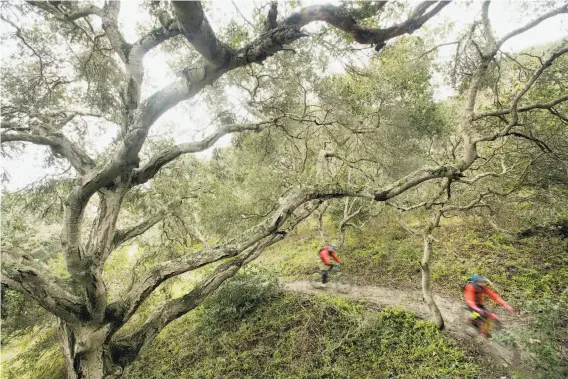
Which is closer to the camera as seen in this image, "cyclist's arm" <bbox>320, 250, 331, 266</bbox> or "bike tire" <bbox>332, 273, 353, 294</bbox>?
"cyclist's arm" <bbox>320, 250, 331, 266</bbox>

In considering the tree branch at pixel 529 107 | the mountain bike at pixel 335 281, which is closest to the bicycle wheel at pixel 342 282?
the mountain bike at pixel 335 281

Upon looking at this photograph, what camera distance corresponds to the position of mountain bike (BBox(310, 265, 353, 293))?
1212cm

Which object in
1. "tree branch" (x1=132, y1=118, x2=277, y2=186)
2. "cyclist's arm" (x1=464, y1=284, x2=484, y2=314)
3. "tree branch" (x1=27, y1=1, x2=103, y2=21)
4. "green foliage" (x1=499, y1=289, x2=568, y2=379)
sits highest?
"tree branch" (x1=27, y1=1, x2=103, y2=21)

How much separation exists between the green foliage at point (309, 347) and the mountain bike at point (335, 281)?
1435mm

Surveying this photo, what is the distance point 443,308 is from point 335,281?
456 centimetres

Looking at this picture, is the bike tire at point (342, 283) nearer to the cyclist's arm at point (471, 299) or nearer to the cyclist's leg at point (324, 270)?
the cyclist's leg at point (324, 270)

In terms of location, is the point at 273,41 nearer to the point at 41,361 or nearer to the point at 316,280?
the point at 316,280

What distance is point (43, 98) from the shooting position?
6727mm

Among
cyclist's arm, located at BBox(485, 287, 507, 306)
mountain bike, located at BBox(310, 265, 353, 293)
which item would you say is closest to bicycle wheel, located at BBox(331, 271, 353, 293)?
mountain bike, located at BBox(310, 265, 353, 293)

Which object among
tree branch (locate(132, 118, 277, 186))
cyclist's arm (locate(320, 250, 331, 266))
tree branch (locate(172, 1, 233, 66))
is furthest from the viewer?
cyclist's arm (locate(320, 250, 331, 266))

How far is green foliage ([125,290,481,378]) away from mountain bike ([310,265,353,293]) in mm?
1435

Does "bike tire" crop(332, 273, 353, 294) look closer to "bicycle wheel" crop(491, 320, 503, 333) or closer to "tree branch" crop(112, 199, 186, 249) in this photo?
"bicycle wheel" crop(491, 320, 503, 333)

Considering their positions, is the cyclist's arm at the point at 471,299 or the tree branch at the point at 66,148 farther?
the cyclist's arm at the point at 471,299

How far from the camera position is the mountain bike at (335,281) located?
12.1 m
